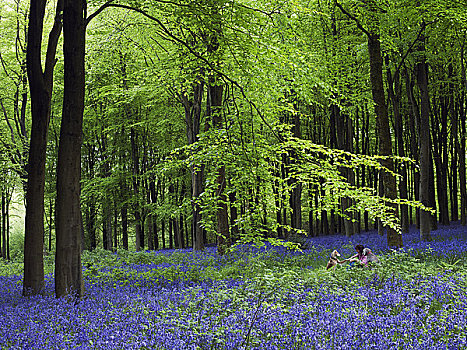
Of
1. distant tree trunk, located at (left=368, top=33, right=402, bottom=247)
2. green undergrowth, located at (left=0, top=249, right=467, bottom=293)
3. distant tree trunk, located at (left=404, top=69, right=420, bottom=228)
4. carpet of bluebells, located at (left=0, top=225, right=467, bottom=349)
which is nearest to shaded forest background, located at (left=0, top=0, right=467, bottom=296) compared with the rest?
distant tree trunk, located at (left=368, top=33, right=402, bottom=247)

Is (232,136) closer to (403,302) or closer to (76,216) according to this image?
(76,216)

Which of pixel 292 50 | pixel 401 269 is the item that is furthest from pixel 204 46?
pixel 401 269

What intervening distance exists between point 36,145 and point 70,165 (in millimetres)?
2364

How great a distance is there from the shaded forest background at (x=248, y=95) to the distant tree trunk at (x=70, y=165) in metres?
0.15

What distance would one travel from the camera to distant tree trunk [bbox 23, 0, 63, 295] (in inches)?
356

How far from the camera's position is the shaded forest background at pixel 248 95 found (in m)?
7.51

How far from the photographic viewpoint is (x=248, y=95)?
322 inches

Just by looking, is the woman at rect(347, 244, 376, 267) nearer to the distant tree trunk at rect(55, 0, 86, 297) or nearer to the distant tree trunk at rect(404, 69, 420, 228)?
the distant tree trunk at rect(55, 0, 86, 297)

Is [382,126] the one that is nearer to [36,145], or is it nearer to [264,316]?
[264,316]

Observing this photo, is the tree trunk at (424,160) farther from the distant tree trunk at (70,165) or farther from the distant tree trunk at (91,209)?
the distant tree trunk at (91,209)

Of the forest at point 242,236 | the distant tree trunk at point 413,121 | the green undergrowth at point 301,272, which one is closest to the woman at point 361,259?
the forest at point 242,236

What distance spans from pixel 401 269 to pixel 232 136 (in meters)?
4.83

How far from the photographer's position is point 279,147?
278 inches

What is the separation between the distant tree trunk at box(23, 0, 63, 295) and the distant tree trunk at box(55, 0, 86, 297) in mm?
1744
